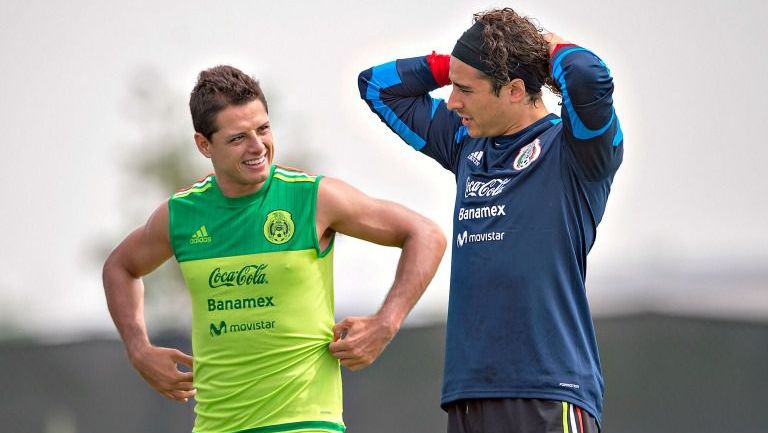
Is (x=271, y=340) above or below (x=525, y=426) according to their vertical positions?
above

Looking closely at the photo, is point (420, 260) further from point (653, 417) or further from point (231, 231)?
point (653, 417)

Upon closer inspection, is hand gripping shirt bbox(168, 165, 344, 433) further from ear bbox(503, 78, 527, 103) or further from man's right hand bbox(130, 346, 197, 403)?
ear bbox(503, 78, 527, 103)

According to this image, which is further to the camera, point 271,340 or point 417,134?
point 417,134

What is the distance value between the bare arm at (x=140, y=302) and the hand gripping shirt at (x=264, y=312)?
0.17 meters

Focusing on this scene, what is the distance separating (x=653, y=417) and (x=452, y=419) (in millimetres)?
6561

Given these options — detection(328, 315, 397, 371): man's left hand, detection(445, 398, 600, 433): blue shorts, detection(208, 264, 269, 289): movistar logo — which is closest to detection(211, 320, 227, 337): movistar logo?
detection(208, 264, 269, 289): movistar logo

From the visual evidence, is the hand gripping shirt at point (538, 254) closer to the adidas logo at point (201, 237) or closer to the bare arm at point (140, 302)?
the adidas logo at point (201, 237)

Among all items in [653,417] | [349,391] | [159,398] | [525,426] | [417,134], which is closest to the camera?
[525,426]

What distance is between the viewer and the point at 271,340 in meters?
5.86

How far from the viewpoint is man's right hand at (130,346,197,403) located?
620cm

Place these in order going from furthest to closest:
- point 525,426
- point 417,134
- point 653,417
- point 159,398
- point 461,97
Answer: point 159,398, point 653,417, point 417,134, point 461,97, point 525,426

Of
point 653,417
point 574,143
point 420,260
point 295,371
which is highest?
point 574,143

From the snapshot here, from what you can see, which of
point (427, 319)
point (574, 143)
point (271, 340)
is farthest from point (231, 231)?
point (427, 319)

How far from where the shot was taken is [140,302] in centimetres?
647
